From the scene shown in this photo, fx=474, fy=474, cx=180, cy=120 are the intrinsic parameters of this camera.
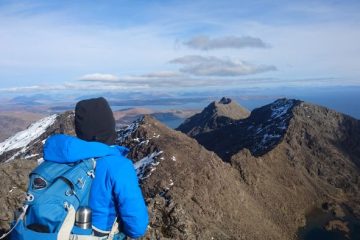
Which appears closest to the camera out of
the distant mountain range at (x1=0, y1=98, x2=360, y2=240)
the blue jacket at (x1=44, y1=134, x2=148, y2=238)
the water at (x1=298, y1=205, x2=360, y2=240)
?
the blue jacket at (x1=44, y1=134, x2=148, y2=238)

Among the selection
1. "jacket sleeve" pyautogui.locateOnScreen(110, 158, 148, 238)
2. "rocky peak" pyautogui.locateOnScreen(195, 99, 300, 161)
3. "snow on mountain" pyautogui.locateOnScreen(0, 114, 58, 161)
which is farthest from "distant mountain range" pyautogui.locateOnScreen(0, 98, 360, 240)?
"jacket sleeve" pyautogui.locateOnScreen(110, 158, 148, 238)

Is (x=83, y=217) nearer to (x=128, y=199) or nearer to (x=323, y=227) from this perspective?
(x=128, y=199)

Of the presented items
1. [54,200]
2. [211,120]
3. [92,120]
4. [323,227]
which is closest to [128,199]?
[54,200]

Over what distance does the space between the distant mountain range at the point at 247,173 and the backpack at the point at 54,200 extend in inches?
649

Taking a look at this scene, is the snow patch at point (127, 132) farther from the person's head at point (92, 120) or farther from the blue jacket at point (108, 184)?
the blue jacket at point (108, 184)

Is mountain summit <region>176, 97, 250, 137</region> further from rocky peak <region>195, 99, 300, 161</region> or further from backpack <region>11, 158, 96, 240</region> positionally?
backpack <region>11, 158, 96, 240</region>

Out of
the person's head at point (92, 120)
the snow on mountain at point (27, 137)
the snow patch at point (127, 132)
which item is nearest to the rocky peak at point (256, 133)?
the snow patch at point (127, 132)

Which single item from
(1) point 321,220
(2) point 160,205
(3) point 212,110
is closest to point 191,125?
(3) point 212,110

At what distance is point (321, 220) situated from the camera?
94.8 meters

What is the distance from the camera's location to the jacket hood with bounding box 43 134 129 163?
24.0ft

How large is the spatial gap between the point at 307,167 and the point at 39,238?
116m

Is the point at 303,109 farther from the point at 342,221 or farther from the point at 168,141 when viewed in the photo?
the point at 168,141

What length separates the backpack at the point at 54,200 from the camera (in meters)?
6.95

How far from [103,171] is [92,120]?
0.92 meters
